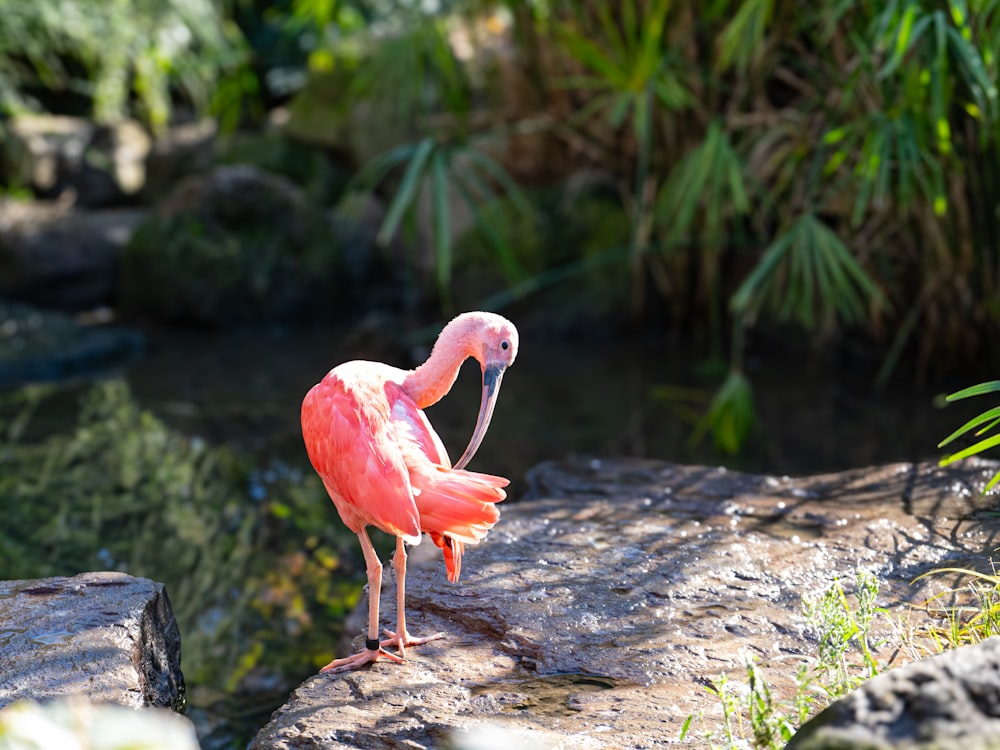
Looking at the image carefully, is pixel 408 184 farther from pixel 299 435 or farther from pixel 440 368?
pixel 440 368

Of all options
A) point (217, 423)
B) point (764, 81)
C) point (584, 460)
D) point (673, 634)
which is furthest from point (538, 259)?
point (673, 634)

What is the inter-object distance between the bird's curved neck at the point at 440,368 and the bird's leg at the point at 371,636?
0.38 metres

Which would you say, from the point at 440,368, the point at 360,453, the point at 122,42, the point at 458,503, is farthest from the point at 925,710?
Answer: the point at 122,42

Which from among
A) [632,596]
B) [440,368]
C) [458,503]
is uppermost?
[440,368]

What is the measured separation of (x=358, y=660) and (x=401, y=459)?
A: 0.49 meters

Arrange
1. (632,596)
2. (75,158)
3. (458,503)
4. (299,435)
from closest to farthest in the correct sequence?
(458,503)
(632,596)
(299,435)
(75,158)

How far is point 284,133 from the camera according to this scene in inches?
392

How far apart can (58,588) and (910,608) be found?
210 centimetres

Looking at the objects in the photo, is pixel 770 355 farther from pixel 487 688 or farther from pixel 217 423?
pixel 487 688

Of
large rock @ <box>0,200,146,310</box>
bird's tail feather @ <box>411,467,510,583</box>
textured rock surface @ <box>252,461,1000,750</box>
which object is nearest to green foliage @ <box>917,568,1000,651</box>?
textured rock surface @ <box>252,461,1000,750</box>

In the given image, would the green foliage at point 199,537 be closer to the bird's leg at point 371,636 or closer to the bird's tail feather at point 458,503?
the bird's leg at point 371,636

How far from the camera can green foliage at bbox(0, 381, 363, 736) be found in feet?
11.6

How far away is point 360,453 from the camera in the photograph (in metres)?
2.37

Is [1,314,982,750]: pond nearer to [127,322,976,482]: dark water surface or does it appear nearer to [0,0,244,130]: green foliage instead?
[127,322,976,482]: dark water surface
